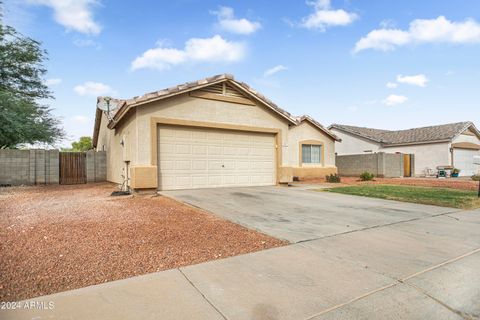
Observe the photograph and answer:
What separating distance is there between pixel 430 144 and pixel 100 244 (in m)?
28.9

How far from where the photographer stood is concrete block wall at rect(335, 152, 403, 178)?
70.2ft

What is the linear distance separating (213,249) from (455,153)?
1125 inches

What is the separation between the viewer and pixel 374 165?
71.2ft

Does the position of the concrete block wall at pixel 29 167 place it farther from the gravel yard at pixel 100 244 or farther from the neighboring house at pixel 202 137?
the gravel yard at pixel 100 244

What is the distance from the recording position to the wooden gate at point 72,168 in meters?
15.5

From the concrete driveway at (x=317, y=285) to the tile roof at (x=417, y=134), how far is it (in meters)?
23.9

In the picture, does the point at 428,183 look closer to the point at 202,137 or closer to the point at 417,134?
the point at 417,134

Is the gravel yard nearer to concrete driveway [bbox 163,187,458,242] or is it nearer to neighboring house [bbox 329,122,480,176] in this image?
concrete driveway [bbox 163,187,458,242]

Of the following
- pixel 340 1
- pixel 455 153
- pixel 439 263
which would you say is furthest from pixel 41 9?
pixel 455 153

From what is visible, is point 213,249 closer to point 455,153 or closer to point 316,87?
point 316,87

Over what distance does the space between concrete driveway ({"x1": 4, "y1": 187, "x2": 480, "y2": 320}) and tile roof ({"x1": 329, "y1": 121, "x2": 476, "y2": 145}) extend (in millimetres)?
23865

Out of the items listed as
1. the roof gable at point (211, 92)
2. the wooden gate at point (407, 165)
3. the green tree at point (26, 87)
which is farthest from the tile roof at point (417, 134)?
the green tree at point (26, 87)

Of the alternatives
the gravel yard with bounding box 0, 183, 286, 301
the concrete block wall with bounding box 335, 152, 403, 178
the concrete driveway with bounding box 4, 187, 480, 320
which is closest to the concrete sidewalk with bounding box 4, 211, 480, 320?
the concrete driveway with bounding box 4, 187, 480, 320

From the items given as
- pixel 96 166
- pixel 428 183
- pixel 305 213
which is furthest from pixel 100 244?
pixel 428 183
